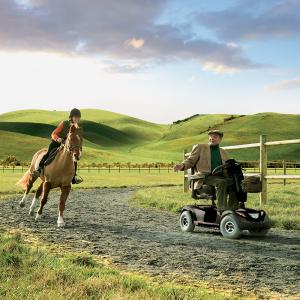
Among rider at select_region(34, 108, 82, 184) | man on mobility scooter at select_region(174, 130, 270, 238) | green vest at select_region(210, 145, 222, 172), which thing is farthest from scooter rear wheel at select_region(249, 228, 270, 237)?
rider at select_region(34, 108, 82, 184)

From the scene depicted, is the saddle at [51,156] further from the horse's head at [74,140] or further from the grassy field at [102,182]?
the grassy field at [102,182]

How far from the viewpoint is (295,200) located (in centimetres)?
1870

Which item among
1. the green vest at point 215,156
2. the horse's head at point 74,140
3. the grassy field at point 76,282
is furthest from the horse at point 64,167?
the grassy field at point 76,282

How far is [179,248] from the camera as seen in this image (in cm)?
973

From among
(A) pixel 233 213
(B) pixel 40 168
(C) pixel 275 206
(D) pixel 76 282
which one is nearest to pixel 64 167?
(B) pixel 40 168

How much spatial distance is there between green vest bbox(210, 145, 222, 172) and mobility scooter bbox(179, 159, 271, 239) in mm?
338

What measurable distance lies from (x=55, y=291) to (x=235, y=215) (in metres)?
6.27

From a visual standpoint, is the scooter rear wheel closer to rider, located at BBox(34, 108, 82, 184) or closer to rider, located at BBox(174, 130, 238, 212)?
rider, located at BBox(174, 130, 238, 212)

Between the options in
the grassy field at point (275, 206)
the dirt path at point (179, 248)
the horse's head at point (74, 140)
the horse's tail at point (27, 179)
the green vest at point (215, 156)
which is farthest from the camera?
the horse's tail at point (27, 179)

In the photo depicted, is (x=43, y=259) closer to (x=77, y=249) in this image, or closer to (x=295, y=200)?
(x=77, y=249)

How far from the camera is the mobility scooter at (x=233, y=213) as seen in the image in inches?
447

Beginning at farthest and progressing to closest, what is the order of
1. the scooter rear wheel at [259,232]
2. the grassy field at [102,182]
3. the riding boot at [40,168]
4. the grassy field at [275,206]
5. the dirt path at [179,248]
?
the grassy field at [102,182] → the riding boot at [40,168] → the grassy field at [275,206] → the scooter rear wheel at [259,232] → the dirt path at [179,248]

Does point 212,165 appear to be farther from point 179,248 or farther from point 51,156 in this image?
point 51,156

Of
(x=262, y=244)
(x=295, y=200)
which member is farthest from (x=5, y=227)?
(x=295, y=200)
